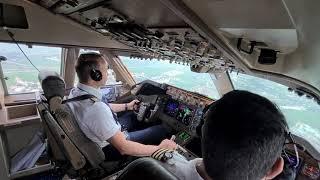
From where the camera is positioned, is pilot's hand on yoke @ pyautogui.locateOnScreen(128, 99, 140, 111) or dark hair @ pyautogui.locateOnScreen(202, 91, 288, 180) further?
pilot's hand on yoke @ pyautogui.locateOnScreen(128, 99, 140, 111)

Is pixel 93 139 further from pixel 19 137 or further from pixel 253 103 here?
pixel 19 137

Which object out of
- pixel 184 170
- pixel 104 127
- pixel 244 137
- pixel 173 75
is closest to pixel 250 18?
pixel 244 137

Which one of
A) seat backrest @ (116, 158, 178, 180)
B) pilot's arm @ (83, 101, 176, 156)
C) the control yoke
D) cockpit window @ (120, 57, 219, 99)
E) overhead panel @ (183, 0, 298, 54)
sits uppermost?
overhead panel @ (183, 0, 298, 54)

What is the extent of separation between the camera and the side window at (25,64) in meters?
3.27

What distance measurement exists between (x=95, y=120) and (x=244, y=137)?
4.65 feet

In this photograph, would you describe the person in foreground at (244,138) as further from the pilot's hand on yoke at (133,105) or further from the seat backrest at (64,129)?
the pilot's hand on yoke at (133,105)

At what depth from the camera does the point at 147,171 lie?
80 centimetres

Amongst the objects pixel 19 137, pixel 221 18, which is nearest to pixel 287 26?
pixel 221 18

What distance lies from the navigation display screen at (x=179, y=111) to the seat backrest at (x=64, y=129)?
1016 mm

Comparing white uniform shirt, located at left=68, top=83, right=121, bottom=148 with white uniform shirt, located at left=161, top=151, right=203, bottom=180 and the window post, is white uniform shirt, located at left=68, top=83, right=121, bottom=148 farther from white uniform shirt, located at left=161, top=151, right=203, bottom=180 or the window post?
the window post

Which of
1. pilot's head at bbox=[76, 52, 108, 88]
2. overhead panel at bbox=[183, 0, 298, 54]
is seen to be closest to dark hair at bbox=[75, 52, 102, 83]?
pilot's head at bbox=[76, 52, 108, 88]

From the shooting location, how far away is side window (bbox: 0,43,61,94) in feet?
10.7

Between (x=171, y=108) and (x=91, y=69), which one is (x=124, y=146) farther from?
(x=171, y=108)

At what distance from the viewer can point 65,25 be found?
9.21 ft
